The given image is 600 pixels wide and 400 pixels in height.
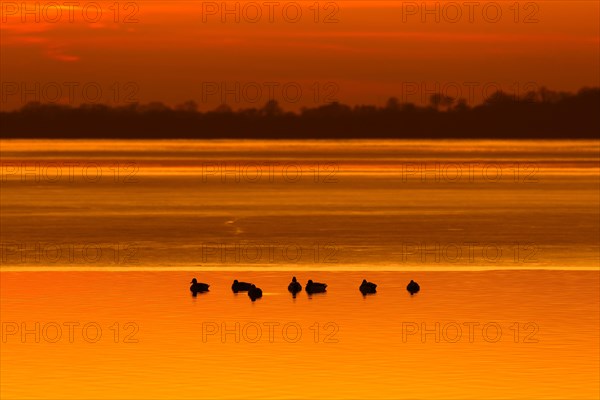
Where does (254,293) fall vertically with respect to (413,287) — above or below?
below

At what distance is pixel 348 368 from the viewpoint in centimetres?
1312

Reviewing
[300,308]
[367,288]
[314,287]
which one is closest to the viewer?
[300,308]

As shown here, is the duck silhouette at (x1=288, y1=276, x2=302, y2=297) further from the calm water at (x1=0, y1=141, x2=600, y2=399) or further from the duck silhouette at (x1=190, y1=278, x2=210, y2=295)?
the duck silhouette at (x1=190, y1=278, x2=210, y2=295)

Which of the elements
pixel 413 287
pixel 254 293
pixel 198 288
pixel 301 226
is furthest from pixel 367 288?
pixel 301 226

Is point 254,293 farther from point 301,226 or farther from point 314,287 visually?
point 301,226

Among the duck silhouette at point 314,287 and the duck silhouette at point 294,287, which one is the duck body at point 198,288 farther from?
the duck silhouette at point 314,287

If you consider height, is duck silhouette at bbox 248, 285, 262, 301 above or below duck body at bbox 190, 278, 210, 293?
below

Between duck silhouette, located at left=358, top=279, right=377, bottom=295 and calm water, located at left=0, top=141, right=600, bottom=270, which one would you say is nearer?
duck silhouette, located at left=358, top=279, right=377, bottom=295

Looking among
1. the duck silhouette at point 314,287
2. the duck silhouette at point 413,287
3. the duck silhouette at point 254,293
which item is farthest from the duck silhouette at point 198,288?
the duck silhouette at point 413,287

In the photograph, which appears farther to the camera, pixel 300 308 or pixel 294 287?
pixel 294 287

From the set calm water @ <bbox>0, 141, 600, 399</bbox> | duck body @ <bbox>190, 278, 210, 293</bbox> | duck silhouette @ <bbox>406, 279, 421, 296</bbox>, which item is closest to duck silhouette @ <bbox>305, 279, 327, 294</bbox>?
calm water @ <bbox>0, 141, 600, 399</bbox>

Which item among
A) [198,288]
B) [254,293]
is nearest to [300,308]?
[254,293]

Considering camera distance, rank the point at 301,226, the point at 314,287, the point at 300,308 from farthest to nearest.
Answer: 1. the point at 301,226
2. the point at 314,287
3. the point at 300,308

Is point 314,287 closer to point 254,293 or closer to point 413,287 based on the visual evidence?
point 254,293
